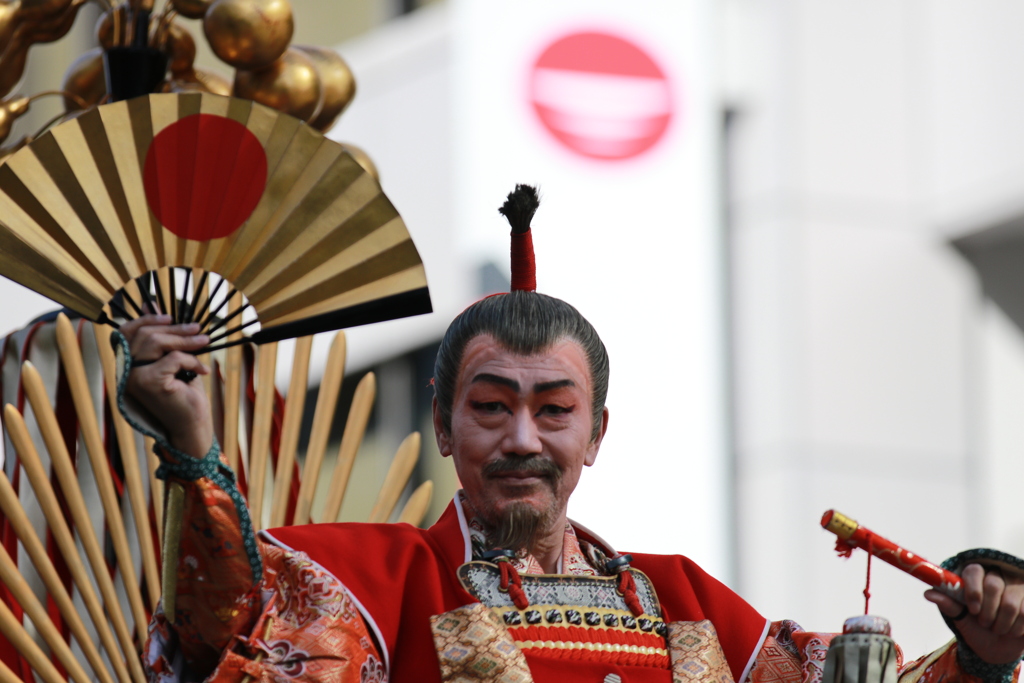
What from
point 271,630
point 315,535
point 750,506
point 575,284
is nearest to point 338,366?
point 315,535

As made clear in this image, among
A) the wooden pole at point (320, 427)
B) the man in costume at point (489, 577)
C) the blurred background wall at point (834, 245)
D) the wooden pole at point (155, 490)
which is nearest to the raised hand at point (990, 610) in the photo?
the man in costume at point (489, 577)

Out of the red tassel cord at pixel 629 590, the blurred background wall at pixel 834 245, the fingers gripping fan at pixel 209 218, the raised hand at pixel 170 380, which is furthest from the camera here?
the blurred background wall at pixel 834 245

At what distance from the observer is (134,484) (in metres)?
3.43

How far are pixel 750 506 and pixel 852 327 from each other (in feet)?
3.05

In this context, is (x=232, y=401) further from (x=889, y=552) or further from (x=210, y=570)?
(x=889, y=552)

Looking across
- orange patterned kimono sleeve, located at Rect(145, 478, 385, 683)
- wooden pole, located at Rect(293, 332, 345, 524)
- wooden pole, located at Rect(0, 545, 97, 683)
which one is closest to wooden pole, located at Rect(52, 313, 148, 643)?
wooden pole, located at Rect(0, 545, 97, 683)

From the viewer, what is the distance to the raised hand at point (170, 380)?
85.5 inches

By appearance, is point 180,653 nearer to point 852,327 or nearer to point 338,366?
point 338,366

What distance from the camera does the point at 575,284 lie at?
6652mm

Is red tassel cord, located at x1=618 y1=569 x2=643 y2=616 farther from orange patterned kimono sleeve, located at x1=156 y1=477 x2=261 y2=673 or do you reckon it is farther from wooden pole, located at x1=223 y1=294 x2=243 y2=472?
wooden pole, located at x1=223 y1=294 x2=243 y2=472

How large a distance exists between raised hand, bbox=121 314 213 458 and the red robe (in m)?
0.33

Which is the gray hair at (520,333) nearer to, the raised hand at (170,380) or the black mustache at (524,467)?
the black mustache at (524,467)

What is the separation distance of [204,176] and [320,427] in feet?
4.10

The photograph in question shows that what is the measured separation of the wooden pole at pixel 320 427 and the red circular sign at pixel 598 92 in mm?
3443
